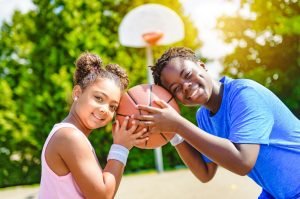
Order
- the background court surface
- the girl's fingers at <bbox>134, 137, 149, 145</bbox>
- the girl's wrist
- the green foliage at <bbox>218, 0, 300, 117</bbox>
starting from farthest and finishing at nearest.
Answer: the green foliage at <bbox>218, 0, 300, 117</bbox>
the background court surface
the girl's fingers at <bbox>134, 137, 149, 145</bbox>
the girl's wrist

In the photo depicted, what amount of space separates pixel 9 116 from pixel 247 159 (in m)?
8.13

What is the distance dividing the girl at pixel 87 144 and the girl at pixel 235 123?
0.64 feet

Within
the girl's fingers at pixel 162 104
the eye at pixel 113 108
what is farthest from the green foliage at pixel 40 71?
the girl's fingers at pixel 162 104

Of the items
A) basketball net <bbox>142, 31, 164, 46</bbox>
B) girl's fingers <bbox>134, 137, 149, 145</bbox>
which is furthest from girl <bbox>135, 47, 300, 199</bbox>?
basketball net <bbox>142, 31, 164, 46</bbox>

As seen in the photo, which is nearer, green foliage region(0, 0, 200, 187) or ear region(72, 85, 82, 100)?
ear region(72, 85, 82, 100)

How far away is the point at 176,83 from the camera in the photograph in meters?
3.20

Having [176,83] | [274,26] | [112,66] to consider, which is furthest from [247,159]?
[274,26]

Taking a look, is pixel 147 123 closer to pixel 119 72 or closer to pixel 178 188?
pixel 119 72

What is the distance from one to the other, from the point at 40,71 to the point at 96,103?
787 centimetres

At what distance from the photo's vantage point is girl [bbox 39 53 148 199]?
2811mm

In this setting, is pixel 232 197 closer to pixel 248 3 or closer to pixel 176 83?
pixel 176 83

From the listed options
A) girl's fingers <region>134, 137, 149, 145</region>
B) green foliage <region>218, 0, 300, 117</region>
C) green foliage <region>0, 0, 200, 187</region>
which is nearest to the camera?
girl's fingers <region>134, 137, 149, 145</region>

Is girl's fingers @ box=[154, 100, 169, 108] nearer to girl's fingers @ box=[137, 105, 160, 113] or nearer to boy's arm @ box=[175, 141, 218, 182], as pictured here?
girl's fingers @ box=[137, 105, 160, 113]

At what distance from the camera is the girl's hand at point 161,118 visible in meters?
A: 2.85
